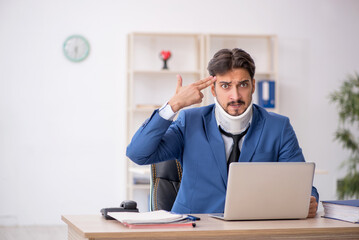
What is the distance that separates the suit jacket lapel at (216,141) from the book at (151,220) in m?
0.47

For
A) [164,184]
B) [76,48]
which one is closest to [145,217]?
[164,184]

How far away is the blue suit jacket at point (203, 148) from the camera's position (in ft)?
7.11

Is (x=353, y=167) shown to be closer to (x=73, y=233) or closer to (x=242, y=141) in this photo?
(x=242, y=141)

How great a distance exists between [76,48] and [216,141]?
3678 millimetres

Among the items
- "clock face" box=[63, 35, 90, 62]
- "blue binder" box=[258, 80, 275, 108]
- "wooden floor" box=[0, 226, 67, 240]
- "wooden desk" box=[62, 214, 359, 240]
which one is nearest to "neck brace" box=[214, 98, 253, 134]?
"wooden desk" box=[62, 214, 359, 240]

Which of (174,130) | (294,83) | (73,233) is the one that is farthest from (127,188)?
(73,233)

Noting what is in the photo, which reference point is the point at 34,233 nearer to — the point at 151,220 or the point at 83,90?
the point at 83,90

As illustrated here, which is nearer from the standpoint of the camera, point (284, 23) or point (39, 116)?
point (39, 116)

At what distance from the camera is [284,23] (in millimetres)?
5934

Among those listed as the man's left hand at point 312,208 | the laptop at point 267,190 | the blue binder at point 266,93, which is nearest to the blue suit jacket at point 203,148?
the man's left hand at point 312,208

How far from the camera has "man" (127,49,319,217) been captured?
217 centimetres

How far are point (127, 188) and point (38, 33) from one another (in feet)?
6.16

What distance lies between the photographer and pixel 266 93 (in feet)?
18.3

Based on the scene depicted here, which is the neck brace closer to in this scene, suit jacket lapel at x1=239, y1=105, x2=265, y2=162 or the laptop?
suit jacket lapel at x1=239, y1=105, x2=265, y2=162
